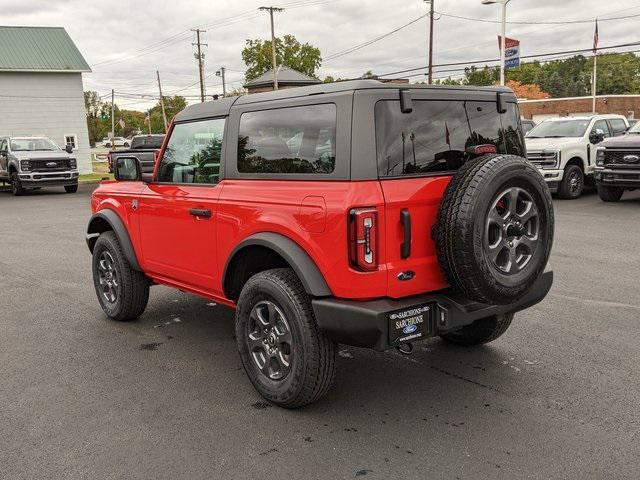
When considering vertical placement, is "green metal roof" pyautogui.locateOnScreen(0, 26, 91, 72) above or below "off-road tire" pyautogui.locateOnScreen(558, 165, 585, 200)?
above

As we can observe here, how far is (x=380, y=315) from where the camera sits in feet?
10.6

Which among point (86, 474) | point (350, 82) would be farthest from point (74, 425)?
point (350, 82)

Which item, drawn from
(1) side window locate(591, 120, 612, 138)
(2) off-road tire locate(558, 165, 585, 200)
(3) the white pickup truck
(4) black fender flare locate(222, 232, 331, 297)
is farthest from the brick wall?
(4) black fender flare locate(222, 232, 331, 297)

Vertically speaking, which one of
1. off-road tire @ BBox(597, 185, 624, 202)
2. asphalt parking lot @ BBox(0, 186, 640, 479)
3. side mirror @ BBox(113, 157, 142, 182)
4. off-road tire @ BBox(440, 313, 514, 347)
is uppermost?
side mirror @ BBox(113, 157, 142, 182)

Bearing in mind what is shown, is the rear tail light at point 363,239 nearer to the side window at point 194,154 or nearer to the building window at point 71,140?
the side window at point 194,154

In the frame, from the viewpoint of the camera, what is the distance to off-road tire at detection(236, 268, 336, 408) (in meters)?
3.49

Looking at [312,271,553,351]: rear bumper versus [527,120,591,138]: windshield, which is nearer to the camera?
[312,271,553,351]: rear bumper

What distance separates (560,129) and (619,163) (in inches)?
117

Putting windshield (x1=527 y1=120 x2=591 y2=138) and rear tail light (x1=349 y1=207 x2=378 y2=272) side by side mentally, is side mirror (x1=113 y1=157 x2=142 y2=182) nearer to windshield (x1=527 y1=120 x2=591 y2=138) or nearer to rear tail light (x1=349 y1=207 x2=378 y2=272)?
rear tail light (x1=349 y1=207 x2=378 y2=272)

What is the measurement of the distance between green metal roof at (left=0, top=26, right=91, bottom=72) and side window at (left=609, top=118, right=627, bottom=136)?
2723cm

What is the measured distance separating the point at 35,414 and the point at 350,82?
276 centimetres

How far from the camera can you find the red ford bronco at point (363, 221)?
3291 mm

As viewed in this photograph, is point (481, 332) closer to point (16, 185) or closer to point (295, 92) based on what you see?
point (295, 92)

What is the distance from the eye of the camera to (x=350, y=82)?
3.39 metres
